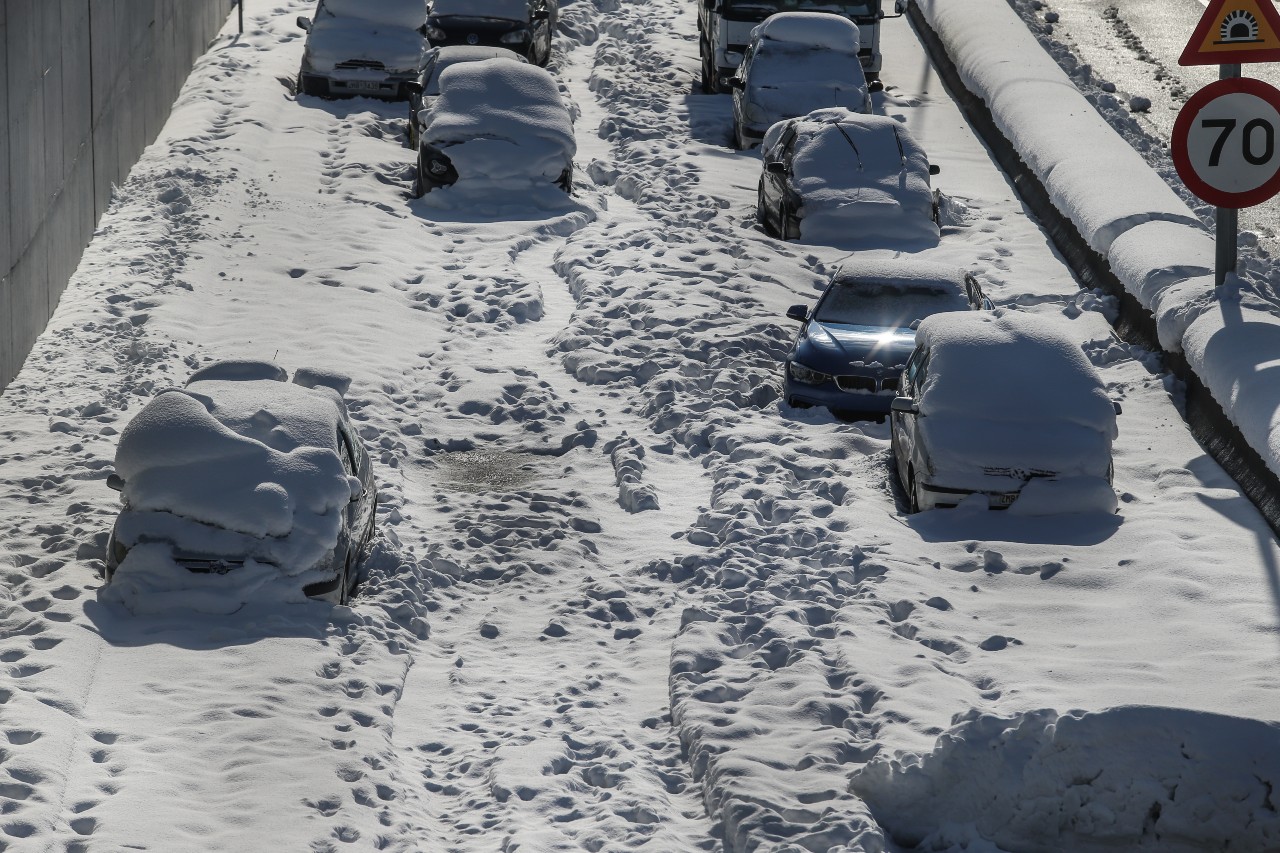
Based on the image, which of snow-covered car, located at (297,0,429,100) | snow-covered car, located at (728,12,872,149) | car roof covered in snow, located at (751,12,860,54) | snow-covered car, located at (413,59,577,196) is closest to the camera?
snow-covered car, located at (413,59,577,196)

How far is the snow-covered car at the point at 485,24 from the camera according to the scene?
26.2m

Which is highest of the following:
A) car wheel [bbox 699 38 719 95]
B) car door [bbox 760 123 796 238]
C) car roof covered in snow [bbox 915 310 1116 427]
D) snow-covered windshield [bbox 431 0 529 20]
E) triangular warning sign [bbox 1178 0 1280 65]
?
triangular warning sign [bbox 1178 0 1280 65]

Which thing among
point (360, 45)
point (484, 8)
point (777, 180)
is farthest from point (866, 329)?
A: point (484, 8)

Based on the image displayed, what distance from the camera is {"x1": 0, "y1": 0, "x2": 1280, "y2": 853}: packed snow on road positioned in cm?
870

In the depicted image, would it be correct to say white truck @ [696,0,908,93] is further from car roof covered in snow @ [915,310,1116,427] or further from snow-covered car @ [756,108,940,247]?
car roof covered in snow @ [915,310,1116,427]

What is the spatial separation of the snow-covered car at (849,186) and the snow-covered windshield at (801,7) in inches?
220

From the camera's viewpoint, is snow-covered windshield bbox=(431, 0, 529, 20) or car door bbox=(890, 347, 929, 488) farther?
snow-covered windshield bbox=(431, 0, 529, 20)

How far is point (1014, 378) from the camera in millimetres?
12602

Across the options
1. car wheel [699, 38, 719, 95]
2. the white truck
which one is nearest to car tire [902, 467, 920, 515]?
the white truck

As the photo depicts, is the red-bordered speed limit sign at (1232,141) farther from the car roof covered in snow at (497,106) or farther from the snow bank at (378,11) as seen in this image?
the snow bank at (378,11)

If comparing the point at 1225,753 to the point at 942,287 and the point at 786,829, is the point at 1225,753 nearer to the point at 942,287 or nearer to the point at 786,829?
the point at 786,829

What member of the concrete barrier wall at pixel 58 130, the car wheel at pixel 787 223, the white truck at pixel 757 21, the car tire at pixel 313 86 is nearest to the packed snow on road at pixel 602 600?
the car wheel at pixel 787 223

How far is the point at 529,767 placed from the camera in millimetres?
9383

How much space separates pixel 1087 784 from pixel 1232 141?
6261 millimetres
